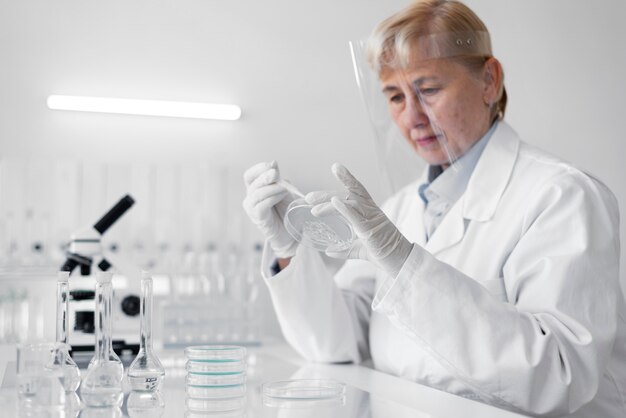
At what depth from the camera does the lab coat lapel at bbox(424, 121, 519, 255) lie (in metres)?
1.68

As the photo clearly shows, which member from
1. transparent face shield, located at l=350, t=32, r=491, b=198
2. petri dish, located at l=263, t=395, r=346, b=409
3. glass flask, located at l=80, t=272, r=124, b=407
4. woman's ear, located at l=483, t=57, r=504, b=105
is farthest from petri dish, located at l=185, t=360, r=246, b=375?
woman's ear, located at l=483, t=57, r=504, b=105

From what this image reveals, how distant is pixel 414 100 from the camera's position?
60.8 inches

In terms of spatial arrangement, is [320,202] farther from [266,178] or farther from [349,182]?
[266,178]

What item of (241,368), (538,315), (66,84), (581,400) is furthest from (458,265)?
(66,84)

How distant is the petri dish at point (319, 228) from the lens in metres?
1.51

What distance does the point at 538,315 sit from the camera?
4.68 ft

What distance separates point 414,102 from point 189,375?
72 centimetres

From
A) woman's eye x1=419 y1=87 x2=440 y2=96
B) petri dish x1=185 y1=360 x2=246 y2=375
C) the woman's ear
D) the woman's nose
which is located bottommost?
petri dish x1=185 y1=360 x2=246 y2=375

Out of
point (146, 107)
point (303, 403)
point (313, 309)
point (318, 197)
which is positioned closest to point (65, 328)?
point (303, 403)

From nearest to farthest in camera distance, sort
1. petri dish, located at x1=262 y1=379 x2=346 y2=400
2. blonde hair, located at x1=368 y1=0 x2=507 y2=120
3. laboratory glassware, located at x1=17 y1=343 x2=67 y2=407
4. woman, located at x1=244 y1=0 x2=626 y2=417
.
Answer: laboratory glassware, located at x1=17 y1=343 x2=67 y2=407 < petri dish, located at x1=262 y1=379 x2=346 y2=400 < woman, located at x1=244 y1=0 x2=626 y2=417 < blonde hair, located at x1=368 y1=0 x2=507 y2=120

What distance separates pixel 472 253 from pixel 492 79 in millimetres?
399

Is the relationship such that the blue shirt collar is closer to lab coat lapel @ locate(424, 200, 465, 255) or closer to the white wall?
lab coat lapel @ locate(424, 200, 465, 255)

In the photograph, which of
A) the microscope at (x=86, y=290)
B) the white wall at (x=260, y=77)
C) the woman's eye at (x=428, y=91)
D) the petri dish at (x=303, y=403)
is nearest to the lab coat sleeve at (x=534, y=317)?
the petri dish at (x=303, y=403)

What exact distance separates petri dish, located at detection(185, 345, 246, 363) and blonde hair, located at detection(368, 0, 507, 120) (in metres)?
0.66
